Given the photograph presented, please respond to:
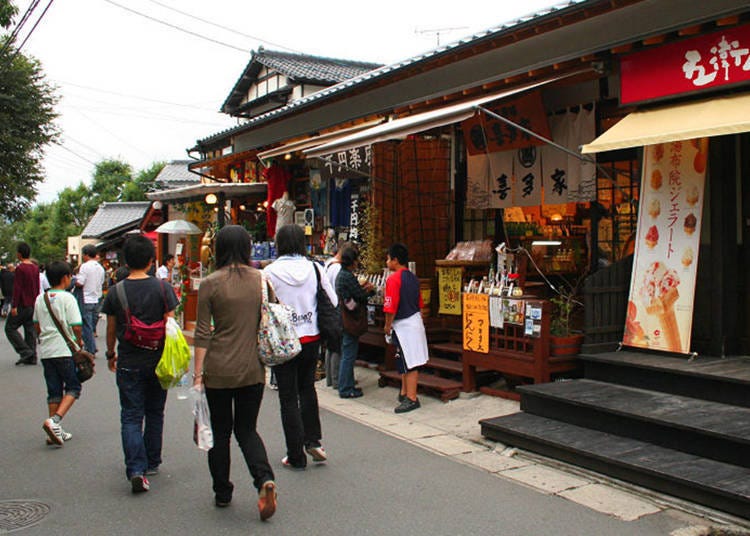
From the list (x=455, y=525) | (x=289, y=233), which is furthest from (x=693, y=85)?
(x=455, y=525)

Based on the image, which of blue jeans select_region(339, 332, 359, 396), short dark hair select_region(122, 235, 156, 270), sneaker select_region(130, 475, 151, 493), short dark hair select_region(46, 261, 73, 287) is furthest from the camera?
blue jeans select_region(339, 332, 359, 396)

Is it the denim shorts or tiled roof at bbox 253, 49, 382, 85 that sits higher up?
tiled roof at bbox 253, 49, 382, 85

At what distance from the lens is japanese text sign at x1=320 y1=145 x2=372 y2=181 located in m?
12.5

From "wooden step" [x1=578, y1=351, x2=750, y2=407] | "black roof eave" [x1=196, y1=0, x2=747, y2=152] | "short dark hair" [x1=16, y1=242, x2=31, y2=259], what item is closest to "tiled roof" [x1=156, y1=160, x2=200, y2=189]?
"black roof eave" [x1=196, y1=0, x2=747, y2=152]

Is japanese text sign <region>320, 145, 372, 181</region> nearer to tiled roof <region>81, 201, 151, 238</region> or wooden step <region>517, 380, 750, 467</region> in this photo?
wooden step <region>517, 380, 750, 467</region>

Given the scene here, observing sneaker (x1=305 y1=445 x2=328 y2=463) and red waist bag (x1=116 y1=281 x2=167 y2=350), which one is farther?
sneaker (x1=305 y1=445 x2=328 y2=463)

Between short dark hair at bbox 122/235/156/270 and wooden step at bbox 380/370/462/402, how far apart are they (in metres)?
4.75

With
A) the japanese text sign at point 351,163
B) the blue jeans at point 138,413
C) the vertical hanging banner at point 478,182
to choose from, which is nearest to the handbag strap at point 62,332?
the blue jeans at point 138,413

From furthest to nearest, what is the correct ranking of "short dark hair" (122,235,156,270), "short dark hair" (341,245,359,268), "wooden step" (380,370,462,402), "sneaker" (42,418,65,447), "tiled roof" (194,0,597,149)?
"short dark hair" (341,245,359,268) → "wooden step" (380,370,462,402) → "tiled roof" (194,0,597,149) → "sneaker" (42,418,65,447) → "short dark hair" (122,235,156,270)

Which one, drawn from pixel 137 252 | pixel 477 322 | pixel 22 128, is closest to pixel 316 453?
pixel 137 252

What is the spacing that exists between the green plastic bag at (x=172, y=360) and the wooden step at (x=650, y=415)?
150 inches

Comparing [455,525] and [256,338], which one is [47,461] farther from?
[455,525]

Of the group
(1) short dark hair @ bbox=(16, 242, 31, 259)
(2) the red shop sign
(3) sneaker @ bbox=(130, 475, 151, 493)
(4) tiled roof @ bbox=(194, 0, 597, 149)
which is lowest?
(3) sneaker @ bbox=(130, 475, 151, 493)

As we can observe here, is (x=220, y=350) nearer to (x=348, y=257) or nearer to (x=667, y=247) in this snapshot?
(x=348, y=257)
